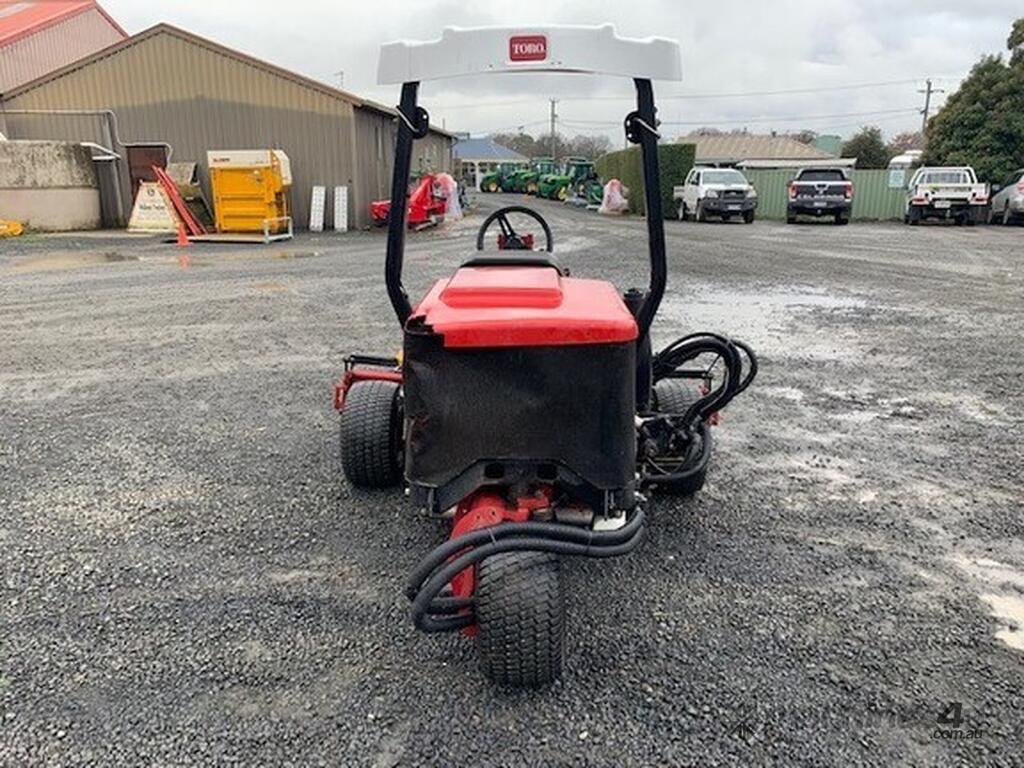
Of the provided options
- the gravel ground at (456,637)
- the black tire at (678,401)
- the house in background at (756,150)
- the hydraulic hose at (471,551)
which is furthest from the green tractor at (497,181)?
the hydraulic hose at (471,551)

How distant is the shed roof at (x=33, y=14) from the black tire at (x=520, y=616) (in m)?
29.1

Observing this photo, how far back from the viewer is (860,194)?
84.9ft

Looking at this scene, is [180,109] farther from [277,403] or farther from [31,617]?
[31,617]

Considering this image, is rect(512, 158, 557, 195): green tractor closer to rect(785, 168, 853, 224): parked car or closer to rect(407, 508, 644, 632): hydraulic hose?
rect(785, 168, 853, 224): parked car

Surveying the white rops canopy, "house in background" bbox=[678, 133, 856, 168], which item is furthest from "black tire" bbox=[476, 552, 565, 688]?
"house in background" bbox=[678, 133, 856, 168]

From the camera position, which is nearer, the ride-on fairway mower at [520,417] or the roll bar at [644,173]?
the ride-on fairway mower at [520,417]

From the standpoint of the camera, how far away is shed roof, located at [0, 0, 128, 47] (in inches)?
1000

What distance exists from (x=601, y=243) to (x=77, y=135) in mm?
13171

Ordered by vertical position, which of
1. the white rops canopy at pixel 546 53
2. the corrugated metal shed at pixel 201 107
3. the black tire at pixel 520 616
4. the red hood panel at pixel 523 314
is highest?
the corrugated metal shed at pixel 201 107

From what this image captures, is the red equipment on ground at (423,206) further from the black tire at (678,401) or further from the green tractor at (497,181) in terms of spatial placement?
the green tractor at (497,181)

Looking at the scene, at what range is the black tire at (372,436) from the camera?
3.68m

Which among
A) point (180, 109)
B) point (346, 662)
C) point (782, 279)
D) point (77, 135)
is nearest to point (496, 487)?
point (346, 662)

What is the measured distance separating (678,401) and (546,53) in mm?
1872

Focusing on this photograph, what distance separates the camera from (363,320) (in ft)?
26.5
